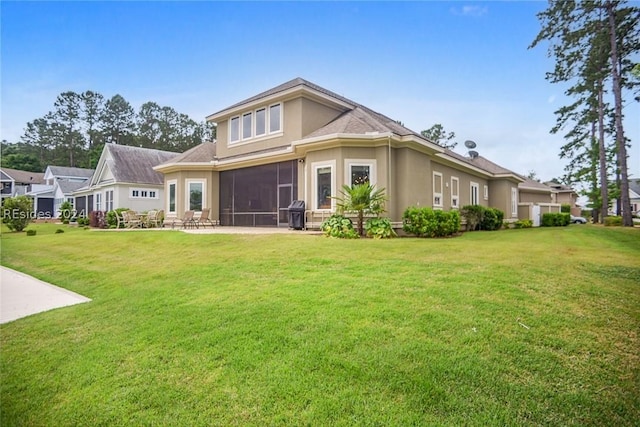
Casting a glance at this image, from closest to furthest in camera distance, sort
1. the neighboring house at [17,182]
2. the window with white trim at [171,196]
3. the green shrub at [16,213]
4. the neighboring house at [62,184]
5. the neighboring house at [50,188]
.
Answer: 1. the window with white trim at [171,196]
2. the green shrub at [16,213]
3. the neighboring house at [62,184]
4. the neighboring house at [50,188]
5. the neighboring house at [17,182]

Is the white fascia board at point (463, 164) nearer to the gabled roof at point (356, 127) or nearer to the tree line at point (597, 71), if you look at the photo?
the gabled roof at point (356, 127)

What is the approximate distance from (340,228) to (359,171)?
2.75 metres

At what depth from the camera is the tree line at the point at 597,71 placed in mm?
18344

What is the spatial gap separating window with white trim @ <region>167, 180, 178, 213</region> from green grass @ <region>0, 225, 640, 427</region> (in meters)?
13.3

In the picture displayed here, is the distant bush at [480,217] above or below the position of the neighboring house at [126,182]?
below

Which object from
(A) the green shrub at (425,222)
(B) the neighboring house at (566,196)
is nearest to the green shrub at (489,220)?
(A) the green shrub at (425,222)

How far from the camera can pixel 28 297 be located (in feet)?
22.5

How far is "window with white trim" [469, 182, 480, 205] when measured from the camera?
20884 millimetres

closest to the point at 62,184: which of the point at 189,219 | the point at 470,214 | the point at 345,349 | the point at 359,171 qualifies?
the point at 189,219

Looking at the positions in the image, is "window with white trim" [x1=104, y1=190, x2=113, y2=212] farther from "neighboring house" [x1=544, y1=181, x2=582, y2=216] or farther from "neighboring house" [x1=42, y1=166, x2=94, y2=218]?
"neighboring house" [x1=544, y1=181, x2=582, y2=216]

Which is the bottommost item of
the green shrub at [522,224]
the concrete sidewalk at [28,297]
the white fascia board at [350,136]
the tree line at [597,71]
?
the concrete sidewalk at [28,297]

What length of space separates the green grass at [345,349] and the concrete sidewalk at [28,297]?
50cm

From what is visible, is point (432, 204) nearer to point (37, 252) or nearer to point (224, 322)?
point (224, 322)

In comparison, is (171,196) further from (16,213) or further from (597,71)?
(597,71)
